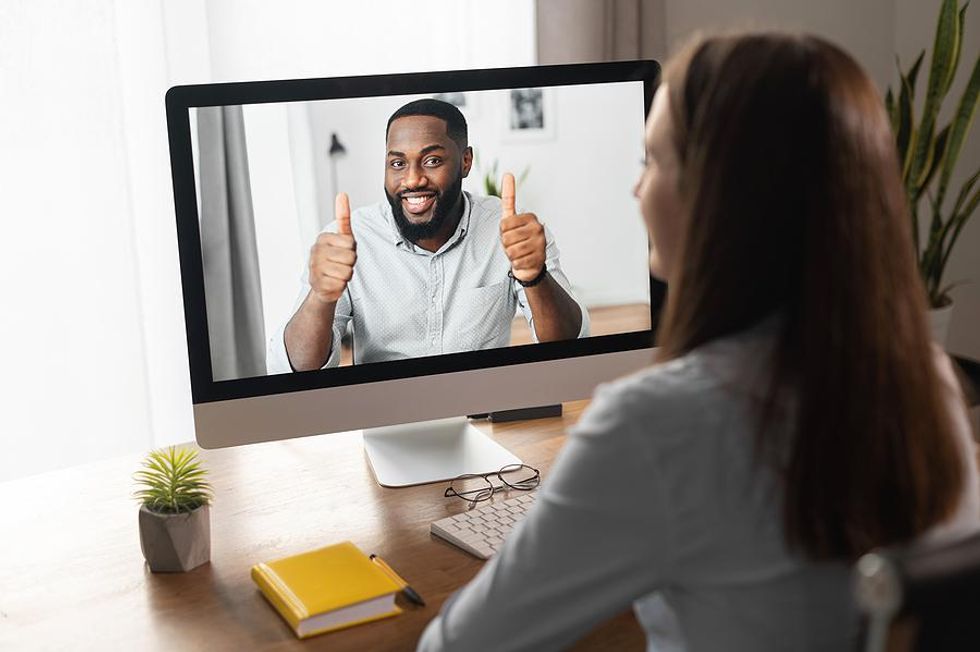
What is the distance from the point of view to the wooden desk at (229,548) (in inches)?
44.4

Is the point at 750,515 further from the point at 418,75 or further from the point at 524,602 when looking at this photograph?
the point at 418,75

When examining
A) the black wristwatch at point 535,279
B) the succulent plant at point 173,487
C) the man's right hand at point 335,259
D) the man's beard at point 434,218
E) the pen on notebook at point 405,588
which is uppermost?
the man's beard at point 434,218

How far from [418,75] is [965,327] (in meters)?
2.36

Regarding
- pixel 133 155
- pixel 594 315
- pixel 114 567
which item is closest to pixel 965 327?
pixel 594 315

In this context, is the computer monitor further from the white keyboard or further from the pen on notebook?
the pen on notebook

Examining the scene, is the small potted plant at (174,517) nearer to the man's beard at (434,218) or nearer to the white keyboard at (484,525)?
the white keyboard at (484,525)

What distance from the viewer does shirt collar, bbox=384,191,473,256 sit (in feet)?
4.65

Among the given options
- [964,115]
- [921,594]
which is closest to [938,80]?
[964,115]

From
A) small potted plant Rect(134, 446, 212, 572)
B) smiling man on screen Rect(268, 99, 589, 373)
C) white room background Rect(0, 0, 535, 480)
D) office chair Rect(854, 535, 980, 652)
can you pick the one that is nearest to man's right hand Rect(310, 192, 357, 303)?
smiling man on screen Rect(268, 99, 589, 373)

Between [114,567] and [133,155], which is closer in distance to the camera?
[114,567]

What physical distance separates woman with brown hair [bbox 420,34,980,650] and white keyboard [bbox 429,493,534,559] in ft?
1.59

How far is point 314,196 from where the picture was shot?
4.55 feet

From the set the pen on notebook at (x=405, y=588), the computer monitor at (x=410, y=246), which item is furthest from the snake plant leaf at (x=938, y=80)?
the pen on notebook at (x=405, y=588)

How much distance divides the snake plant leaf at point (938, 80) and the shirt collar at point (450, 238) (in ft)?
5.00
